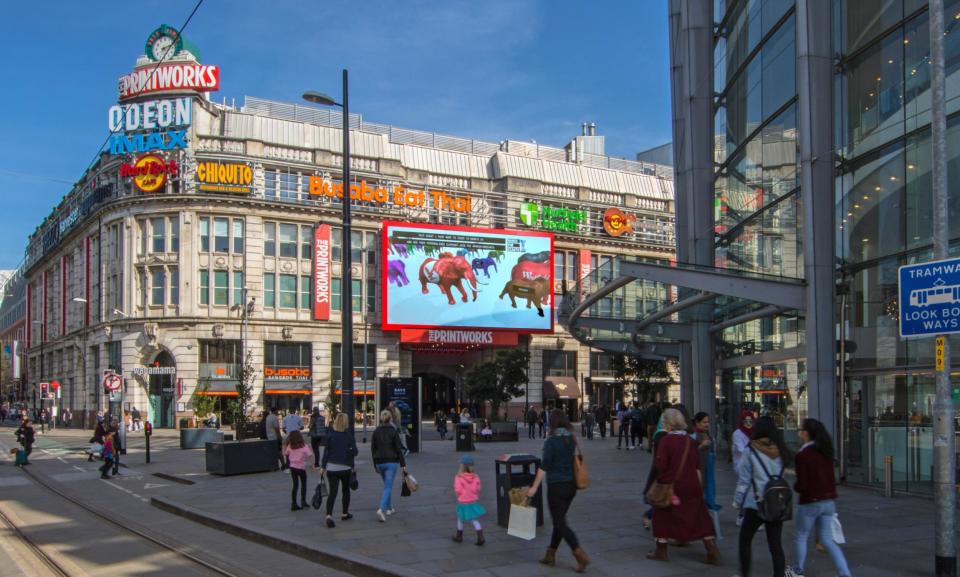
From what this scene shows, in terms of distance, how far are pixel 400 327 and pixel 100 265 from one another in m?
21.4

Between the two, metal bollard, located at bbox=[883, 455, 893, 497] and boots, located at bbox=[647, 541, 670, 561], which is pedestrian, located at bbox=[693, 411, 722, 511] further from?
metal bollard, located at bbox=[883, 455, 893, 497]

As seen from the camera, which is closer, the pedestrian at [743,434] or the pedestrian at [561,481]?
the pedestrian at [561,481]

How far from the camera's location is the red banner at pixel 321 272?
59906 millimetres

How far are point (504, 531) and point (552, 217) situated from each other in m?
57.2

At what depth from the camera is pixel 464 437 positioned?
2991cm

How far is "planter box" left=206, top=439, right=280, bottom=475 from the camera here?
21859mm

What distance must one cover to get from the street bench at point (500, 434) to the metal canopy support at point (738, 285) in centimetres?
1899

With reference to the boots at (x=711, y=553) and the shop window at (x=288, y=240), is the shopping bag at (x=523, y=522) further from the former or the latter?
the shop window at (x=288, y=240)

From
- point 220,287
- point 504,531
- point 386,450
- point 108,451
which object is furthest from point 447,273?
point 504,531

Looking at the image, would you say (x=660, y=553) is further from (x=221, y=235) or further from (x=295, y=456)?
(x=221, y=235)

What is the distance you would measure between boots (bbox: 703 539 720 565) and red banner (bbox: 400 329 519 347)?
5206 cm

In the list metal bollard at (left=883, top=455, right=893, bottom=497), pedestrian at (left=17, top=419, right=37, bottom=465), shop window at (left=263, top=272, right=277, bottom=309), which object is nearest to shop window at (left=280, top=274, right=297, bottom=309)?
shop window at (left=263, top=272, right=277, bottom=309)

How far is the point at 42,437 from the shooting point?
49531 millimetres

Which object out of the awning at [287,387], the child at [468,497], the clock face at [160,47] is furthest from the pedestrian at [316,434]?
the clock face at [160,47]
